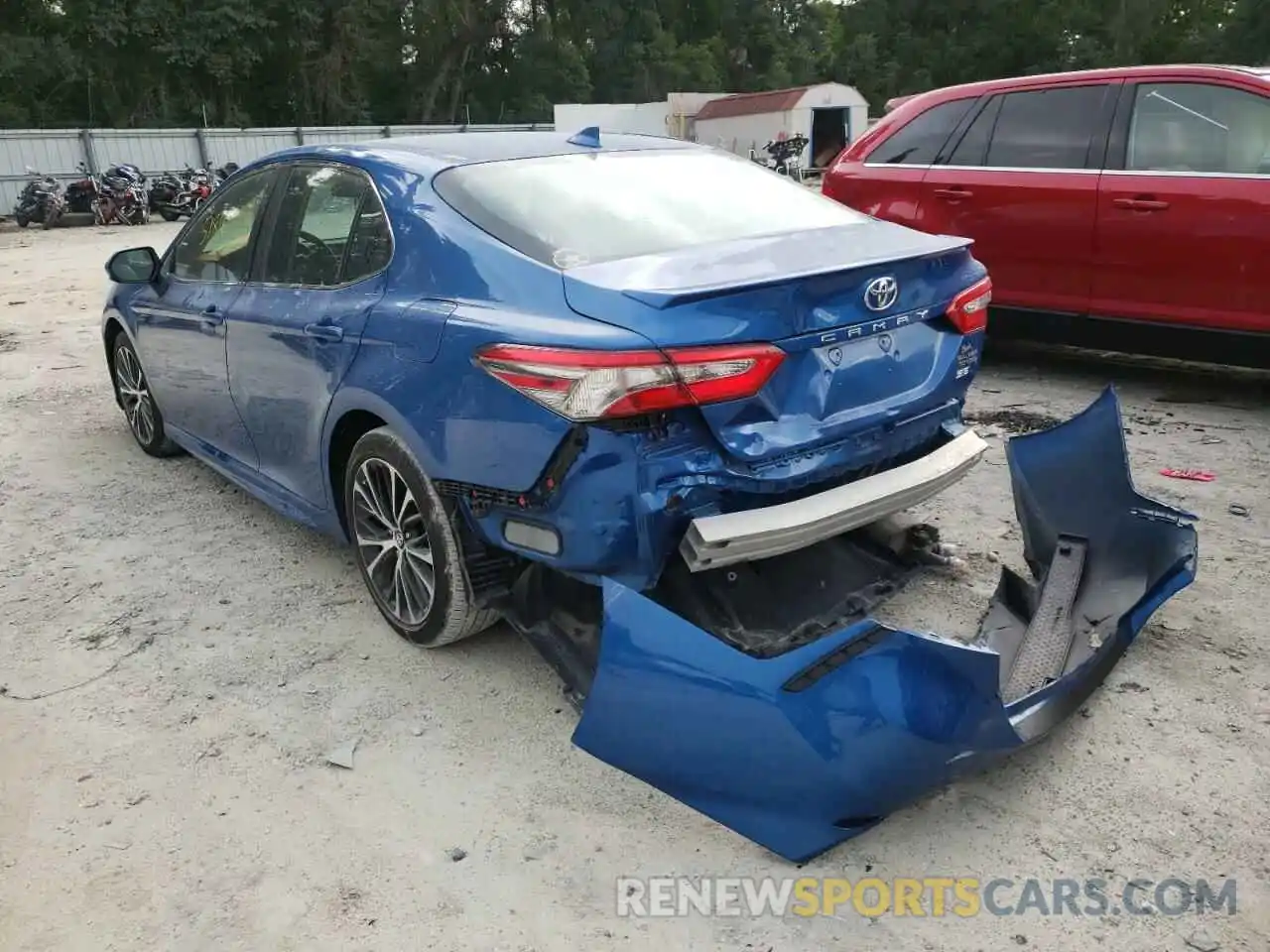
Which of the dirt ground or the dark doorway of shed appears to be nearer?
the dirt ground

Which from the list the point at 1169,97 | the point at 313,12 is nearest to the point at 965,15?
the point at 313,12

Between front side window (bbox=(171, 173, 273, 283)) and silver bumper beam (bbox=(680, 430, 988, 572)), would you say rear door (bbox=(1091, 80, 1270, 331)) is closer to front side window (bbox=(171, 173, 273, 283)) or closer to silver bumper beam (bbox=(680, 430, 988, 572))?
silver bumper beam (bbox=(680, 430, 988, 572))

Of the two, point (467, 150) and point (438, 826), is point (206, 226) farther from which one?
point (438, 826)

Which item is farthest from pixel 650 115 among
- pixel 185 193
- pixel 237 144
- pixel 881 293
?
pixel 881 293

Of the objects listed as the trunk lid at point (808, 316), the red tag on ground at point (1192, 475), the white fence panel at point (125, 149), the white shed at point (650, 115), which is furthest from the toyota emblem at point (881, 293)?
the white shed at point (650, 115)

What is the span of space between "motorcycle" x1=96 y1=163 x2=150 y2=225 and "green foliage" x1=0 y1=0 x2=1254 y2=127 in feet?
51.6

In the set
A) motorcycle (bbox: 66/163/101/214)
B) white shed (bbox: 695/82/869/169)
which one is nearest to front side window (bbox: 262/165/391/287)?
motorcycle (bbox: 66/163/101/214)

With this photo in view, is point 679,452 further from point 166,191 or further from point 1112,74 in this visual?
point 166,191

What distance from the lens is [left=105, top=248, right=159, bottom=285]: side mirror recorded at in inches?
196

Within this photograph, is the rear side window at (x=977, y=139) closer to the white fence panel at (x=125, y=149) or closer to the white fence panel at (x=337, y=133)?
the white fence panel at (x=125, y=149)

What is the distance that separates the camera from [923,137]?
6672mm

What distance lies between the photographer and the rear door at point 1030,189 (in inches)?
231

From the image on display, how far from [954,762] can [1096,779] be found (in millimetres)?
549

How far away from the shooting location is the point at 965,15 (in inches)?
2238
